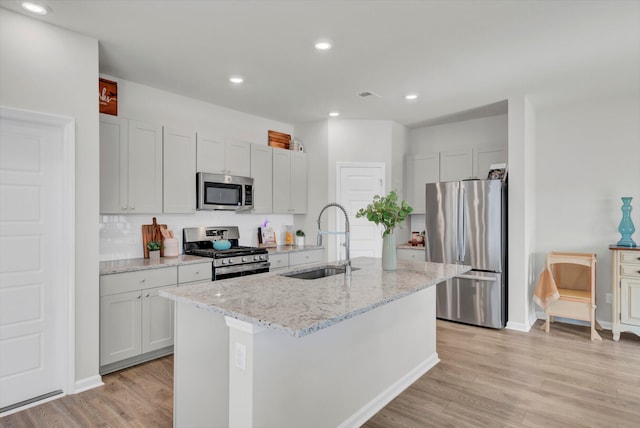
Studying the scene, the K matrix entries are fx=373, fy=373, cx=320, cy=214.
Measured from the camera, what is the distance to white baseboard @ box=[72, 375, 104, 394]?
2789mm

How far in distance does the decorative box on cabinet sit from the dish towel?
560mm

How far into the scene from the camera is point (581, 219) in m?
4.58

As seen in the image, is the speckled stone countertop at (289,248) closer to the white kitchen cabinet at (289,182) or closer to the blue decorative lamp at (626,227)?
the white kitchen cabinet at (289,182)

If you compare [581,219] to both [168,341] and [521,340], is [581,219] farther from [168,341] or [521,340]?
[168,341]

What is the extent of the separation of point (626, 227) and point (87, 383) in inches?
212

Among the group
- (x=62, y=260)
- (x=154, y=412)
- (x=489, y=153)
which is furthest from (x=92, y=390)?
(x=489, y=153)

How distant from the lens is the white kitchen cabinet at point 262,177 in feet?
15.5

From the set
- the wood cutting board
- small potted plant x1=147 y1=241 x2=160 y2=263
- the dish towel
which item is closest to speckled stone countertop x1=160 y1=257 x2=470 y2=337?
small potted plant x1=147 y1=241 x2=160 y2=263

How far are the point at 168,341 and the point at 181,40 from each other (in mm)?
2628

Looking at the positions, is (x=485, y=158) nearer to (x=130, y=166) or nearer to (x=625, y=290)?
(x=625, y=290)

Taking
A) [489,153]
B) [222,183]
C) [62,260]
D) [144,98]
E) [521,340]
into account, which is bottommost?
[521,340]

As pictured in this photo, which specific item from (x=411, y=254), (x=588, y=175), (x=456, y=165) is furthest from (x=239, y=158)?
(x=588, y=175)

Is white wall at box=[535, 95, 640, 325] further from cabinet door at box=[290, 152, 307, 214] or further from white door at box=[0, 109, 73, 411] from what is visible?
white door at box=[0, 109, 73, 411]

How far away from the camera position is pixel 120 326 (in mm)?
3143
